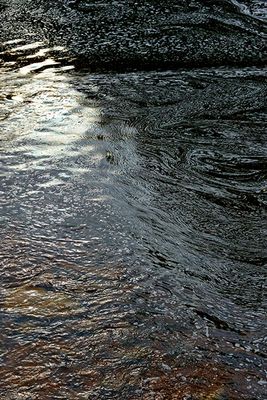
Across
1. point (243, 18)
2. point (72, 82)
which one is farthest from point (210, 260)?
point (243, 18)

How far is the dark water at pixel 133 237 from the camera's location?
4.91 feet

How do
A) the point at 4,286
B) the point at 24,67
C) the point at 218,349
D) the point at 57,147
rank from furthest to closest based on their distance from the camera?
the point at 24,67 < the point at 57,147 < the point at 4,286 < the point at 218,349

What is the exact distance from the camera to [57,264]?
1938mm

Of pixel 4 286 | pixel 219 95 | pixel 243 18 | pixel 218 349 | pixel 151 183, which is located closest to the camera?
pixel 218 349

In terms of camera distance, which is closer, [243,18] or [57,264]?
[57,264]

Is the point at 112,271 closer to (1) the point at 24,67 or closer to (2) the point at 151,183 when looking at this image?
(2) the point at 151,183

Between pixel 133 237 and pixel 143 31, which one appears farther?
pixel 143 31

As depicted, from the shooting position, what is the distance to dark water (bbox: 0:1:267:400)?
4.91 feet

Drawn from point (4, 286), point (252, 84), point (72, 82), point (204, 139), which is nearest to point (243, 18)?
point (252, 84)

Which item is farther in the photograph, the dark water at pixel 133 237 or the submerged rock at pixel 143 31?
the submerged rock at pixel 143 31

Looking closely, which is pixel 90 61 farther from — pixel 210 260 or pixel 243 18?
pixel 210 260

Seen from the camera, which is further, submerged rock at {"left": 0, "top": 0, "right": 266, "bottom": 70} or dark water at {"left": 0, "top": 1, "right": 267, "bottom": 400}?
submerged rock at {"left": 0, "top": 0, "right": 266, "bottom": 70}

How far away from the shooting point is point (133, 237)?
2.11 meters

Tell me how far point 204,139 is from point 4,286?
1528 mm
